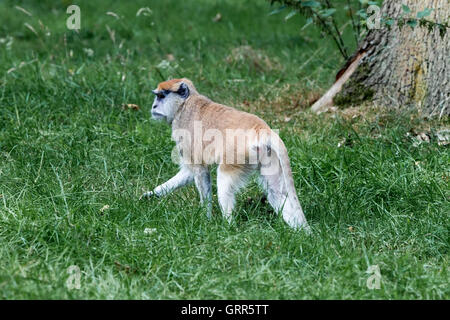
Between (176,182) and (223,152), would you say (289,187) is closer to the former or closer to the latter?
(223,152)

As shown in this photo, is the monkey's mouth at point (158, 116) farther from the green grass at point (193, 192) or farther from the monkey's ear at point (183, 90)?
the green grass at point (193, 192)

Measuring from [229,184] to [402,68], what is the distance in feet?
7.63

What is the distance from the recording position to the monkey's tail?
14.6ft

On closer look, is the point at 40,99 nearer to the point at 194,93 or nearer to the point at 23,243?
the point at 194,93

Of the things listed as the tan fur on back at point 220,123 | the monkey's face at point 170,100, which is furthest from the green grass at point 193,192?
the monkey's face at point 170,100

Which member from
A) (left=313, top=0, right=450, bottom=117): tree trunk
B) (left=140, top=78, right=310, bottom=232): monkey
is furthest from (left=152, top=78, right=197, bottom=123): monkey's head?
(left=313, top=0, right=450, bottom=117): tree trunk

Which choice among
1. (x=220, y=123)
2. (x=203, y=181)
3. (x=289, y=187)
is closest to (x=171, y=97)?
(x=220, y=123)

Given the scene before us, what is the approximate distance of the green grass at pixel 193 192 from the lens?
385 centimetres

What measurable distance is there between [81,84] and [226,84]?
4.64 ft

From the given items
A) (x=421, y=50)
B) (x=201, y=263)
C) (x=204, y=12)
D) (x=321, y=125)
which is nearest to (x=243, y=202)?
(x=201, y=263)

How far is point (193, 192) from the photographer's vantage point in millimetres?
5309

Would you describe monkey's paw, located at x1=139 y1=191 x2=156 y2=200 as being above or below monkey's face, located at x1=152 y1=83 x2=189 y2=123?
below

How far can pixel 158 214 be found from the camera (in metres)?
4.66

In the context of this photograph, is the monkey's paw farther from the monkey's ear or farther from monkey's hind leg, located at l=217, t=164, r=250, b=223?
the monkey's ear
